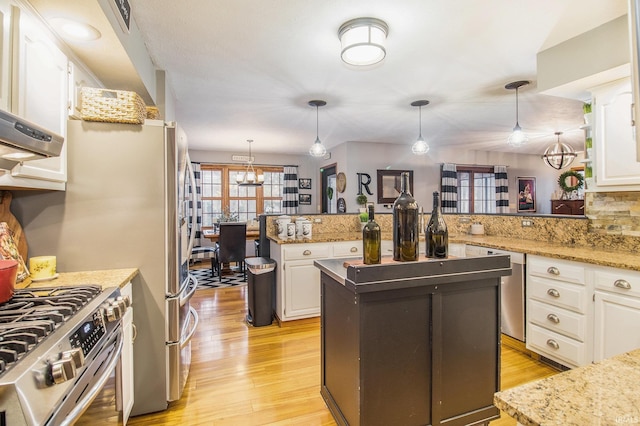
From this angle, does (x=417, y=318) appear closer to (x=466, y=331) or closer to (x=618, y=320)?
(x=466, y=331)

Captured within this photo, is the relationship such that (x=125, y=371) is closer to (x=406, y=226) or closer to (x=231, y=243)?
(x=406, y=226)

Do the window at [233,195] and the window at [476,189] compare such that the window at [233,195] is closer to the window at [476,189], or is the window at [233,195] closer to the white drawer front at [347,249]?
the white drawer front at [347,249]

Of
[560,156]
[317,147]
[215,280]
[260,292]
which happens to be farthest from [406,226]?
[560,156]

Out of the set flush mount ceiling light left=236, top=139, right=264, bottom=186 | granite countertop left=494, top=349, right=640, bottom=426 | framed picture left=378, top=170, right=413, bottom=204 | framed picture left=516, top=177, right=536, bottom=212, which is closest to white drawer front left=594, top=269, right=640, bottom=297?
granite countertop left=494, top=349, right=640, bottom=426

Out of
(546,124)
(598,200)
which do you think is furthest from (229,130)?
(546,124)

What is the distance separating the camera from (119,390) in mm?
1361

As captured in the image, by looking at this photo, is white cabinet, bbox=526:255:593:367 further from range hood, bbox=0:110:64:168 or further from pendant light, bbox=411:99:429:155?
range hood, bbox=0:110:64:168

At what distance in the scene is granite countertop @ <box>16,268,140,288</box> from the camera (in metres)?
1.48

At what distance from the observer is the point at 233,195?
23.8 feet

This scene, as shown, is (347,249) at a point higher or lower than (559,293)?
higher

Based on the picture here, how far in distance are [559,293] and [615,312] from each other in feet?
1.06

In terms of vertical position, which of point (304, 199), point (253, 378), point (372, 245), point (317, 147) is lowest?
point (253, 378)

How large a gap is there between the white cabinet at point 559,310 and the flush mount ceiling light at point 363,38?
196cm

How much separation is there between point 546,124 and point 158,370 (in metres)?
5.96
